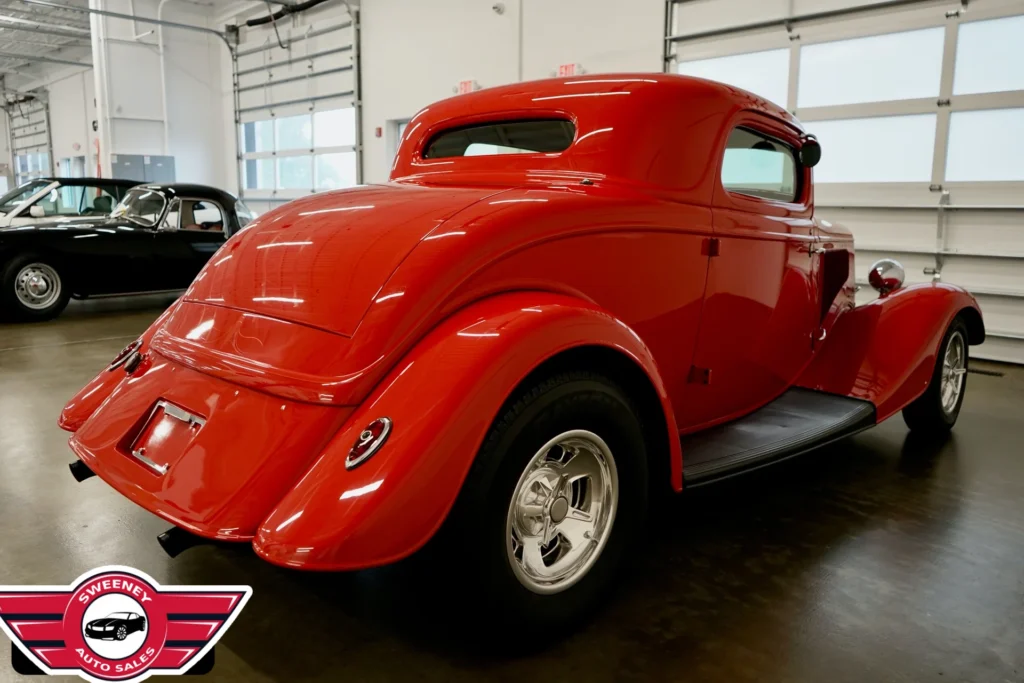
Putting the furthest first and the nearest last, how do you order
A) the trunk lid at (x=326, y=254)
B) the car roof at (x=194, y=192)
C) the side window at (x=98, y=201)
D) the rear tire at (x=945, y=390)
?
the side window at (x=98, y=201) → the car roof at (x=194, y=192) → the rear tire at (x=945, y=390) → the trunk lid at (x=326, y=254)

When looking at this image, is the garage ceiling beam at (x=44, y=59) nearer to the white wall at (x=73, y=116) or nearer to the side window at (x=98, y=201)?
the white wall at (x=73, y=116)

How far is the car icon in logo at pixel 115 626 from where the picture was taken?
5.17ft

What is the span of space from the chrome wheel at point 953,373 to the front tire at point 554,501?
2671 mm

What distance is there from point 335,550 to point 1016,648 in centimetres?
195

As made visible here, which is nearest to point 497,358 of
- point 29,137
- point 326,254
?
point 326,254

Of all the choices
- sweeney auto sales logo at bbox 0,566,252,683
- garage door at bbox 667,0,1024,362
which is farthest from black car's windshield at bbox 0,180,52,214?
sweeney auto sales logo at bbox 0,566,252,683

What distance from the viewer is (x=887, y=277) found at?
391cm

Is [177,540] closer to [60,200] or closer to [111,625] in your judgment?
[111,625]

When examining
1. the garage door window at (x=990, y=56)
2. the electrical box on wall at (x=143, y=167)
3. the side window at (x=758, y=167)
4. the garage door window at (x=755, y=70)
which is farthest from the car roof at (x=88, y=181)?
the garage door window at (x=990, y=56)

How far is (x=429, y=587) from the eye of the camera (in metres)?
1.91

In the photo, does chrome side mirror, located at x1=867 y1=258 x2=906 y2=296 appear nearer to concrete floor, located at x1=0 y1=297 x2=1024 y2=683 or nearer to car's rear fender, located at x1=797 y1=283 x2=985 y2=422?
car's rear fender, located at x1=797 y1=283 x2=985 y2=422

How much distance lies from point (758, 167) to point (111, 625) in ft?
9.94

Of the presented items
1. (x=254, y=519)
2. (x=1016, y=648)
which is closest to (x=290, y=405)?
(x=254, y=519)

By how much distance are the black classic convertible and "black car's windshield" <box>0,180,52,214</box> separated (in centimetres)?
79
